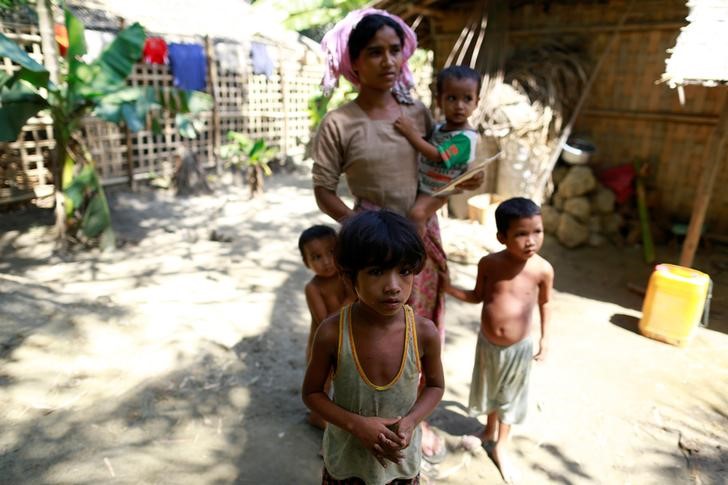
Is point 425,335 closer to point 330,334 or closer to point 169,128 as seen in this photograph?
point 330,334

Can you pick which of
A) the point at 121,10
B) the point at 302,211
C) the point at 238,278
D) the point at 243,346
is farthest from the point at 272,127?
the point at 243,346

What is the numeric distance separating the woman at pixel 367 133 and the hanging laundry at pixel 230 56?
882cm

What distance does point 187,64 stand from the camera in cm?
912

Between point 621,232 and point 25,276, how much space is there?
707 centimetres

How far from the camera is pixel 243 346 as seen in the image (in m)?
3.45

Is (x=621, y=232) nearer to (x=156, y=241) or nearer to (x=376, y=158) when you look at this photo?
(x=376, y=158)

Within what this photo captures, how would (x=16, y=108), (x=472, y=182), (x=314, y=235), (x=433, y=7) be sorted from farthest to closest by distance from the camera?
(x=433, y=7) → (x=16, y=108) → (x=314, y=235) → (x=472, y=182)

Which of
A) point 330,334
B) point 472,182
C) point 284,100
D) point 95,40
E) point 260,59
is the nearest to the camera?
point 330,334

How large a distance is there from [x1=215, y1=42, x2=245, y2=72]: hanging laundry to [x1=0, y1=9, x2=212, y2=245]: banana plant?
4.14 m

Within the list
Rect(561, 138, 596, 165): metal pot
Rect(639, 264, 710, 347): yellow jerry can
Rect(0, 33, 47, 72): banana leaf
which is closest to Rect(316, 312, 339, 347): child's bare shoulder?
Rect(639, 264, 710, 347): yellow jerry can

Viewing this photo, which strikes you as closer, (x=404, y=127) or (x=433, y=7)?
(x=404, y=127)

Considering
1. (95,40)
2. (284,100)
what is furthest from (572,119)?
(284,100)

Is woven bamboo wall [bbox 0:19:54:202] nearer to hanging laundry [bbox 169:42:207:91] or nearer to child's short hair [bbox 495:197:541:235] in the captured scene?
hanging laundry [bbox 169:42:207:91]

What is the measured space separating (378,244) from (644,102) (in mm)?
5985
